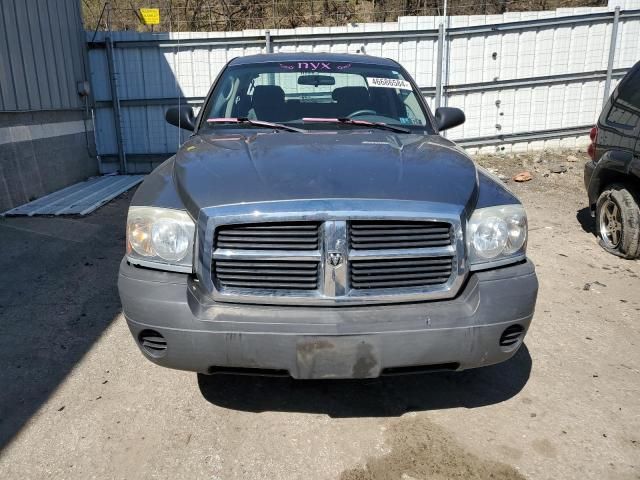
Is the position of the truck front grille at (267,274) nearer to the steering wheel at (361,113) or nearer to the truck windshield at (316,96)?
the truck windshield at (316,96)

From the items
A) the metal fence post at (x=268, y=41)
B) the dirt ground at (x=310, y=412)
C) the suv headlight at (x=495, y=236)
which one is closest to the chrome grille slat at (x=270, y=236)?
the suv headlight at (x=495, y=236)

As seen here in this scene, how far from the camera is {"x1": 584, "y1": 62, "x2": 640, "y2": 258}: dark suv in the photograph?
4934 millimetres

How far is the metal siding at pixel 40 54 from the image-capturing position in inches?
259

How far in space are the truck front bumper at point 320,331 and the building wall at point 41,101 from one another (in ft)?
17.6

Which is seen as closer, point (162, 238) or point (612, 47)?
point (162, 238)

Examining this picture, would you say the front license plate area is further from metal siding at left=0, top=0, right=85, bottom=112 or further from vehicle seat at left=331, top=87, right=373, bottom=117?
metal siding at left=0, top=0, right=85, bottom=112

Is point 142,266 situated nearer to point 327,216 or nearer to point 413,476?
point 327,216

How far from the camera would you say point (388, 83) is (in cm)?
396

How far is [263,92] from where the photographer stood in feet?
12.4

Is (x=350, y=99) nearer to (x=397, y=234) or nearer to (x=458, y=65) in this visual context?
(x=397, y=234)

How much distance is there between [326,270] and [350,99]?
6.42 ft

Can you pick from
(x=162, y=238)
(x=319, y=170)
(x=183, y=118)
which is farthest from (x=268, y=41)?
(x=162, y=238)

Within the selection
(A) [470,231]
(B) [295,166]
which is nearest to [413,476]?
(A) [470,231]

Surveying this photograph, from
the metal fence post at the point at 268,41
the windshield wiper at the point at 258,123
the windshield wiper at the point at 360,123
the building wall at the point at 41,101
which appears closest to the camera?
the windshield wiper at the point at 258,123
